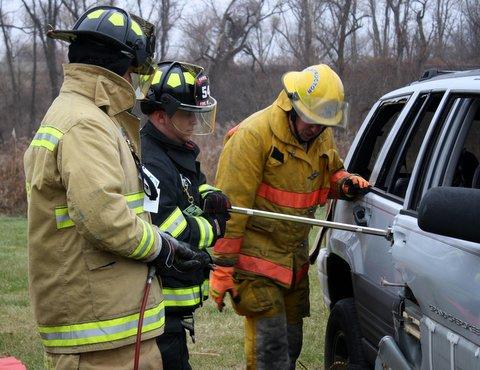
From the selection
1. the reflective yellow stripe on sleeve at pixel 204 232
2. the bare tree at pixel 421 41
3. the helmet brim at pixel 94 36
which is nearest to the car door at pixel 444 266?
the reflective yellow stripe on sleeve at pixel 204 232

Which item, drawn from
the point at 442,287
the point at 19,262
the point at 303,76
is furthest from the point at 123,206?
the point at 19,262

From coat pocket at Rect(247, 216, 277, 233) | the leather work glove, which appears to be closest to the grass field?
coat pocket at Rect(247, 216, 277, 233)

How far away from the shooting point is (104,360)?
282 centimetres

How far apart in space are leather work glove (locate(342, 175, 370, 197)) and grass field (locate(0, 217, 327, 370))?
163 centimetres

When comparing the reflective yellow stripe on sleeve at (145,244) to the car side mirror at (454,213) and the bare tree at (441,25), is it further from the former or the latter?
the bare tree at (441,25)

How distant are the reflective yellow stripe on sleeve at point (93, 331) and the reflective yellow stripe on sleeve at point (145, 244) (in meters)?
0.24

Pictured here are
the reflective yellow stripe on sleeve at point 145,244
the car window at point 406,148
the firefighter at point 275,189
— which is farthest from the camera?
the firefighter at point 275,189

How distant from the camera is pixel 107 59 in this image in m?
2.91

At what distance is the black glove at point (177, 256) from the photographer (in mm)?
2867

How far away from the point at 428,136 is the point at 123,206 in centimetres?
148

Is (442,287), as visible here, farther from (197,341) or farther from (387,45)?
(387,45)

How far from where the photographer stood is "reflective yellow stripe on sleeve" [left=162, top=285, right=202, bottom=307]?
3.41 meters

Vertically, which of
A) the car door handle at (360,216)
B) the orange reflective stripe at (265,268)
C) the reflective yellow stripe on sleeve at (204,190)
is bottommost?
the orange reflective stripe at (265,268)

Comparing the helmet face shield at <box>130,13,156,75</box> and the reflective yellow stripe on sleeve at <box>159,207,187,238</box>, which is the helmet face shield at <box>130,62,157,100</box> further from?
the reflective yellow stripe on sleeve at <box>159,207,187,238</box>
